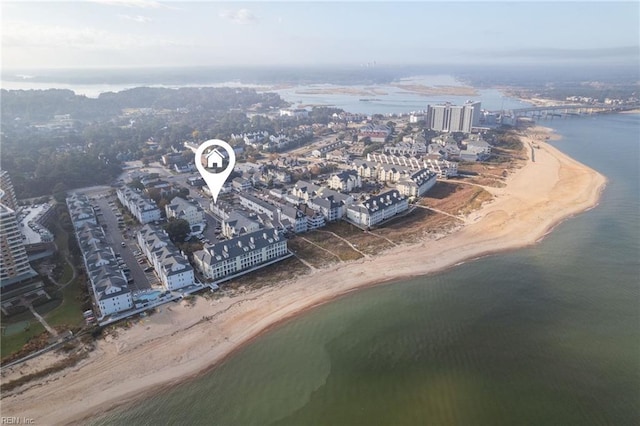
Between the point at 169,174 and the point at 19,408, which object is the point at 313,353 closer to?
the point at 19,408

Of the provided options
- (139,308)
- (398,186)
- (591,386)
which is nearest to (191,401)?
(139,308)

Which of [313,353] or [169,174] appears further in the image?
[169,174]

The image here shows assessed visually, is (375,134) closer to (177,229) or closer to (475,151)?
(475,151)

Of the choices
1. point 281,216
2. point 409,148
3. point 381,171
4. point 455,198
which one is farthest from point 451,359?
point 409,148

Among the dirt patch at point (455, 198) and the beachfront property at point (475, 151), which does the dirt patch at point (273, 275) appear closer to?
the dirt patch at point (455, 198)

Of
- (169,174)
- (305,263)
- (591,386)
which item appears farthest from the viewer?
(169,174)

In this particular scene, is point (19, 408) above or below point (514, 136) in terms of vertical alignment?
below

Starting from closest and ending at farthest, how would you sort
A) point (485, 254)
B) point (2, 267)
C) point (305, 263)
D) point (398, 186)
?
point (2, 267), point (305, 263), point (485, 254), point (398, 186)
